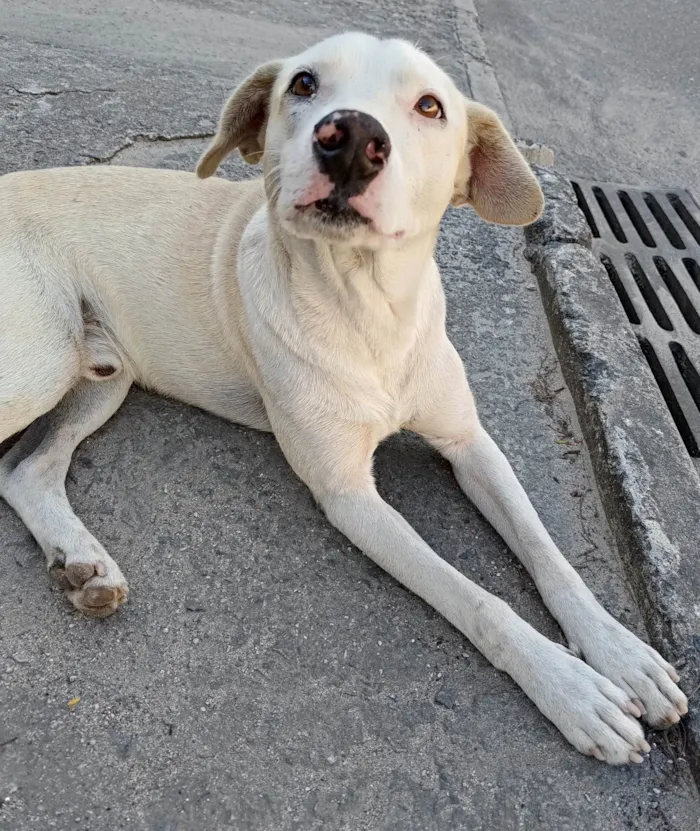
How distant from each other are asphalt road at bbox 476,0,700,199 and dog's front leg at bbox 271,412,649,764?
3327mm

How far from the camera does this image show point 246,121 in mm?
2434

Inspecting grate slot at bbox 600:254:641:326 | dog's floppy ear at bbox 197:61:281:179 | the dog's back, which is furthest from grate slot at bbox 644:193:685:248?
dog's floppy ear at bbox 197:61:281:179

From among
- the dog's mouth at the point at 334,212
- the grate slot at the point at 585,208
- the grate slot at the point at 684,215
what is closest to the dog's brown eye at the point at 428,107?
the dog's mouth at the point at 334,212

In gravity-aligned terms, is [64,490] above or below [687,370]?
below

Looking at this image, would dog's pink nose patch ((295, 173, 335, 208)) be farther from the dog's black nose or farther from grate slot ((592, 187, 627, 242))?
grate slot ((592, 187, 627, 242))

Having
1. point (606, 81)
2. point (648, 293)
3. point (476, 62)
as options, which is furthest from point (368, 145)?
point (606, 81)

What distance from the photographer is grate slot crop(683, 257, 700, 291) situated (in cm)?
393

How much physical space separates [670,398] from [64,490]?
2496 millimetres

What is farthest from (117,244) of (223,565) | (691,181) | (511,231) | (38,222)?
(691,181)

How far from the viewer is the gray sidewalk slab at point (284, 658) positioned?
1817 millimetres

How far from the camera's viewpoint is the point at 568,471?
274 cm

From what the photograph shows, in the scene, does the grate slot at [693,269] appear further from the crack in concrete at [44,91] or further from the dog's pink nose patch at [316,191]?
the crack in concrete at [44,91]

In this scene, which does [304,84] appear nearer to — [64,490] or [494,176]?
[494,176]

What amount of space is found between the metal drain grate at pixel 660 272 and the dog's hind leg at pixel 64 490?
2.31 m
